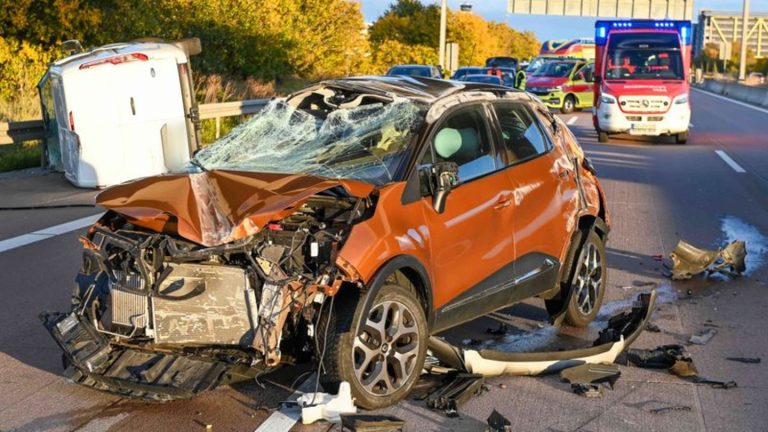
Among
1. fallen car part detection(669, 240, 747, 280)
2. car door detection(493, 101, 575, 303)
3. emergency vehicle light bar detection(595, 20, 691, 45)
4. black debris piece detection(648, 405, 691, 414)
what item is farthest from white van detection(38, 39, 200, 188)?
emergency vehicle light bar detection(595, 20, 691, 45)

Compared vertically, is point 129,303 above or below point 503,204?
below

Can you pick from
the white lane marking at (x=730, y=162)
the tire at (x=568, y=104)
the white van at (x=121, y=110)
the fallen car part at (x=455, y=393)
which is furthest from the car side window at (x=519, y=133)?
the tire at (x=568, y=104)

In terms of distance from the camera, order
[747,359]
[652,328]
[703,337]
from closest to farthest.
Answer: [747,359], [703,337], [652,328]

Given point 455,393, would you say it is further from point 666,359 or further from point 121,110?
point 121,110

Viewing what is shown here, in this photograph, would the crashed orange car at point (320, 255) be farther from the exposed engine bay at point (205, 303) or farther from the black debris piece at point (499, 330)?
the black debris piece at point (499, 330)

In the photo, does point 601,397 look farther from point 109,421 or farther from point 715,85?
point 715,85

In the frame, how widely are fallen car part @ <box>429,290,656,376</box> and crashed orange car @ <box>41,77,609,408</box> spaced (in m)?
0.22

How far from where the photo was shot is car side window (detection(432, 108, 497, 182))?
6391 millimetres

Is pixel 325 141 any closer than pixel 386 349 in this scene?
No

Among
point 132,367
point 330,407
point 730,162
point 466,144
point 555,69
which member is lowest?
point 730,162

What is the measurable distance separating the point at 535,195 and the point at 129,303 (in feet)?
9.07

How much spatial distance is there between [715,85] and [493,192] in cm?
7050

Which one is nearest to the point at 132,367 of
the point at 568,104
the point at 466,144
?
the point at 466,144

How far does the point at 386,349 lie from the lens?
223 inches
